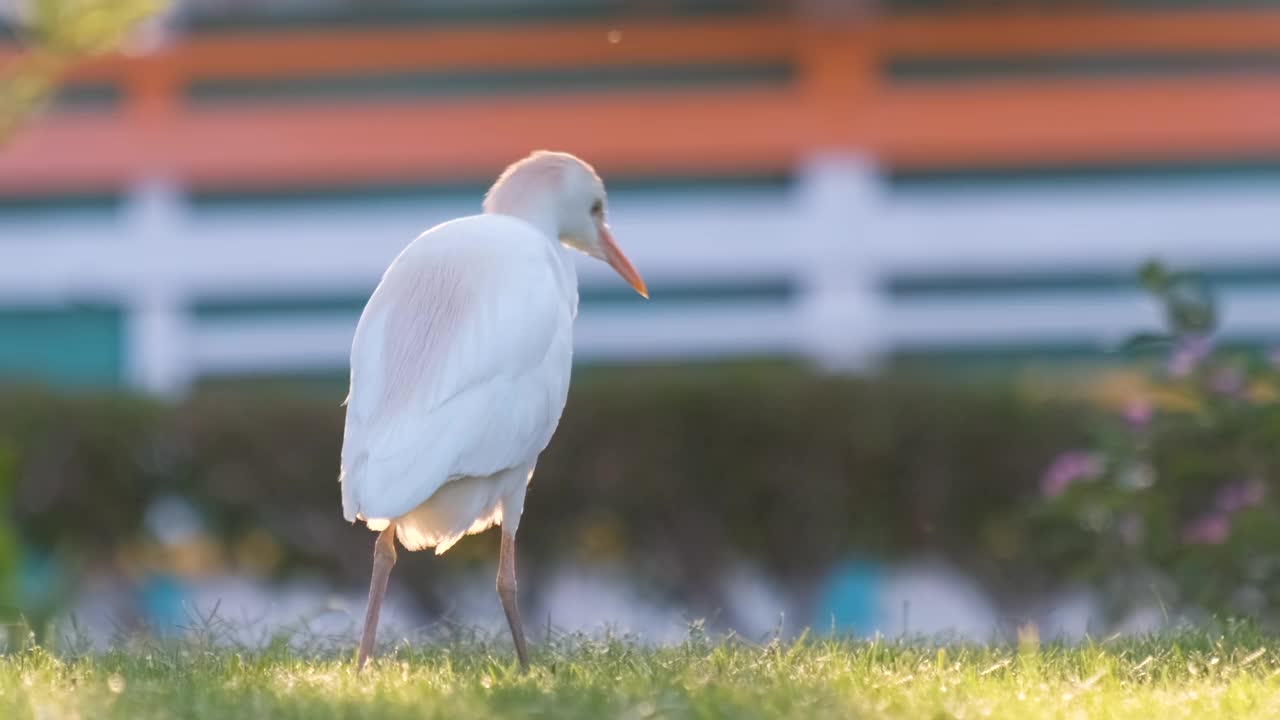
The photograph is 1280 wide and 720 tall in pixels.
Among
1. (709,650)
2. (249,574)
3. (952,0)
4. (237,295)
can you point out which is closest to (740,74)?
(952,0)

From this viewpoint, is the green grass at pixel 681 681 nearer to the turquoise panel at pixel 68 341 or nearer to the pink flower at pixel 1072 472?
the pink flower at pixel 1072 472

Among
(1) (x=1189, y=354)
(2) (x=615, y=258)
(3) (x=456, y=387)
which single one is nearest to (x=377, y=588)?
(3) (x=456, y=387)

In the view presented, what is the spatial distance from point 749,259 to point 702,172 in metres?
0.92

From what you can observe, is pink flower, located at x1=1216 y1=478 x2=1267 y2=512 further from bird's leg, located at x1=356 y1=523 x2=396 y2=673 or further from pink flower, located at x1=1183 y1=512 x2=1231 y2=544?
bird's leg, located at x1=356 y1=523 x2=396 y2=673

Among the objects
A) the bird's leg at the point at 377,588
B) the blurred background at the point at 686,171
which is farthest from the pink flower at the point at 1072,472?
the blurred background at the point at 686,171

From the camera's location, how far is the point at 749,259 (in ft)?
53.0

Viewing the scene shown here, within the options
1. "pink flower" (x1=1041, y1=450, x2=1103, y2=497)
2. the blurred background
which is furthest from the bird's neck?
the blurred background

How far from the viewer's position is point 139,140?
16.2 meters

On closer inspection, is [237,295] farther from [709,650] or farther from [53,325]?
[709,650]

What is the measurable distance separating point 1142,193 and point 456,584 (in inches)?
335

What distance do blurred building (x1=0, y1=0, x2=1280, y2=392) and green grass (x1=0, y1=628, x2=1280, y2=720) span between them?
36.5 feet

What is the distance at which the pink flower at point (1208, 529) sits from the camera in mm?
5969

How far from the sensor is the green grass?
358 cm

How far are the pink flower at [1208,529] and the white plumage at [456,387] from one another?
8.01ft
